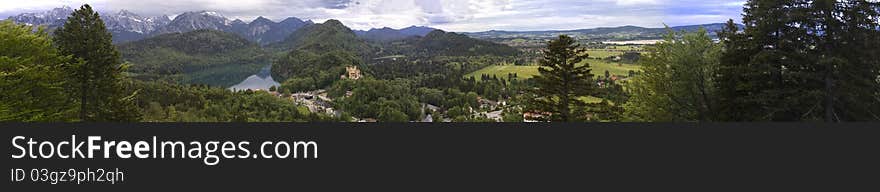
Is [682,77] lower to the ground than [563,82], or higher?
higher

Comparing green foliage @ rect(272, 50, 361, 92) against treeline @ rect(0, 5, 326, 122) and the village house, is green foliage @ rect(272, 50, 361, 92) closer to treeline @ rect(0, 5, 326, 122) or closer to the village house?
the village house

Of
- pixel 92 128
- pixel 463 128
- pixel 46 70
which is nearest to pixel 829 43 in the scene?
pixel 463 128

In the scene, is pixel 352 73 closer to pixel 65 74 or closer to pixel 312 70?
pixel 312 70

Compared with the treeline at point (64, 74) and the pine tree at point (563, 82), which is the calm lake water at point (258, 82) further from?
the pine tree at point (563, 82)

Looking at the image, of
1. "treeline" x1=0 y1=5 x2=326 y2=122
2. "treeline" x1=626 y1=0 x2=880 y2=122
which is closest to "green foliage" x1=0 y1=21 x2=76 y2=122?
"treeline" x1=0 y1=5 x2=326 y2=122

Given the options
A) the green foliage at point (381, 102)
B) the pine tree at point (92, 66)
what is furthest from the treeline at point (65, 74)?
the green foliage at point (381, 102)

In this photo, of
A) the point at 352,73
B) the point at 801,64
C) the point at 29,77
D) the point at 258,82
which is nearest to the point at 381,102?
the point at 352,73
